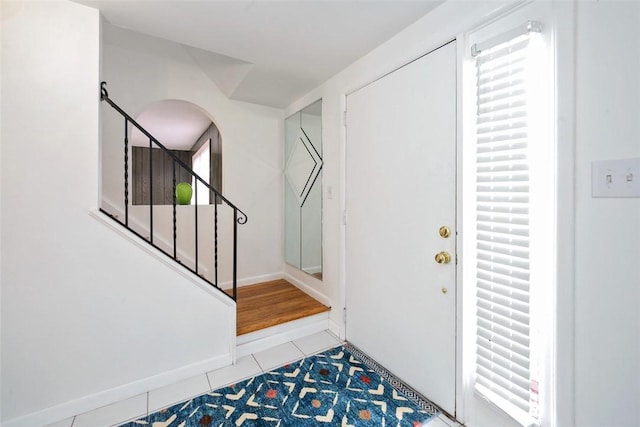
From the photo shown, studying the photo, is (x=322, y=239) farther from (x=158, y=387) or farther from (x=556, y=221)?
(x=556, y=221)

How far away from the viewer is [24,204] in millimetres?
1484

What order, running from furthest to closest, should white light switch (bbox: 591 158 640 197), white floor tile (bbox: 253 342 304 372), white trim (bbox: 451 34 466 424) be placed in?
1. white floor tile (bbox: 253 342 304 372)
2. white trim (bbox: 451 34 466 424)
3. white light switch (bbox: 591 158 640 197)

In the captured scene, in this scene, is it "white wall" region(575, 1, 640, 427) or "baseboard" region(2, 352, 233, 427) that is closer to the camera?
"white wall" region(575, 1, 640, 427)

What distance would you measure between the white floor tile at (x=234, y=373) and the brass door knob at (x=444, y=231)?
1.56 metres

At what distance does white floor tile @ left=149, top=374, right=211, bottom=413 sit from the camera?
170 centimetres

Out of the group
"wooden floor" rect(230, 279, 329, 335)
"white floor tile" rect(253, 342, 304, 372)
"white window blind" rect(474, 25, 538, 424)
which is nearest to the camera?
"white window blind" rect(474, 25, 538, 424)

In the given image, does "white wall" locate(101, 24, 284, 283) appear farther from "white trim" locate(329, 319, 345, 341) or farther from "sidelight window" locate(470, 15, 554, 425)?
"sidelight window" locate(470, 15, 554, 425)

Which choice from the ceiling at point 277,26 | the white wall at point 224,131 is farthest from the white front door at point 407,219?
the white wall at point 224,131

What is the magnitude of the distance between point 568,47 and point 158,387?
2.78 metres

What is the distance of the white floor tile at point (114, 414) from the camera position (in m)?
1.56

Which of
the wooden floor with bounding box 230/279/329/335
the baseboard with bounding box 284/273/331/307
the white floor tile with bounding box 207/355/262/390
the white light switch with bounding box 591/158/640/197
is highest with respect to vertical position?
the white light switch with bounding box 591/158/640/197

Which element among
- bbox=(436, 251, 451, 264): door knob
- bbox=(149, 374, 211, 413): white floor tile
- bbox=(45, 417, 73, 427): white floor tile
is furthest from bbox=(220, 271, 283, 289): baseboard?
bbox=(436, 251, 451, 264): door knob

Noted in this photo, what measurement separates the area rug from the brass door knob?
1002 mm

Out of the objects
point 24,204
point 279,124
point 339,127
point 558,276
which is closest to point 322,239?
point 339,127
